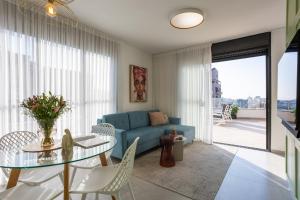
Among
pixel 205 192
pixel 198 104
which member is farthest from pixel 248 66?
pixel 205 192

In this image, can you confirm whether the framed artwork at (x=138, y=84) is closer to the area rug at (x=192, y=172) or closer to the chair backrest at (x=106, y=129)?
the area rug at (x=192, y=172)

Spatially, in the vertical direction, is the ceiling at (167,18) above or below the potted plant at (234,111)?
above

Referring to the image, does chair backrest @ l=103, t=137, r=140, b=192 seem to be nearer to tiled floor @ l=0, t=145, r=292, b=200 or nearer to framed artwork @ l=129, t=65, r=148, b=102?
tiled floor @ l=0, t=145, r=292, b=200

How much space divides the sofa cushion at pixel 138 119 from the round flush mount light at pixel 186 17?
2.24 meters

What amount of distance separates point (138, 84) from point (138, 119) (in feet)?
3.42

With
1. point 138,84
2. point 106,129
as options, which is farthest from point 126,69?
point 106,129

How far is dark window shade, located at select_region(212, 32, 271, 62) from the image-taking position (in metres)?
3.57

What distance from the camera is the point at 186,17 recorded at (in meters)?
2.71

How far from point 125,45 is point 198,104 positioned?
246 cm

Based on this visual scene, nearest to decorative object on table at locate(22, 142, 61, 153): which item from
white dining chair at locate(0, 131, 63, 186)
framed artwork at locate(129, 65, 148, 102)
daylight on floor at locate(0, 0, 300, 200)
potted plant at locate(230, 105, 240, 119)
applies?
daylight on floor at locate(0, 0, 300, 200)

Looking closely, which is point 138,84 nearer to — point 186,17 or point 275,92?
point 186,17

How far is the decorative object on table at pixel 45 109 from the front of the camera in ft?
4.90

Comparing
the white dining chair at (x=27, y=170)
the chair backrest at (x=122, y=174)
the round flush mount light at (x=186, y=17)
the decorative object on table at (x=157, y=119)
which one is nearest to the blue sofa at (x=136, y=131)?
the decorative object on table at (x=157, y=119)

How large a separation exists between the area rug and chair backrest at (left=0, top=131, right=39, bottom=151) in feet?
5.15
